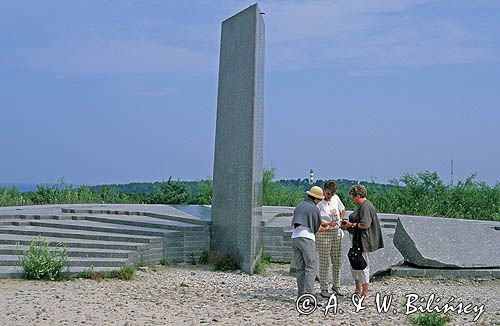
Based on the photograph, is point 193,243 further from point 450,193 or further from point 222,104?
point 450,193

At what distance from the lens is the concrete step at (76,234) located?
43.0ft

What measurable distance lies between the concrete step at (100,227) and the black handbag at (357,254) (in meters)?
4.51

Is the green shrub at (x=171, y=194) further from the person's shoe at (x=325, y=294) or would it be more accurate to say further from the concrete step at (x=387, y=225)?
the person's shoe at (x=325, y=294)

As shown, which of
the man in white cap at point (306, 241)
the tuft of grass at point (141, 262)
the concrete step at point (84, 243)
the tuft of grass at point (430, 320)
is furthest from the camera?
the concrete step at point (84, 243)

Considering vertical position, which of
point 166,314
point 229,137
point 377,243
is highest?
point 229,137

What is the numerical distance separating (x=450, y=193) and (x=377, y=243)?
10.9 metres

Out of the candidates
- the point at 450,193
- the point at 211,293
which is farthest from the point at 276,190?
the point at 211,293

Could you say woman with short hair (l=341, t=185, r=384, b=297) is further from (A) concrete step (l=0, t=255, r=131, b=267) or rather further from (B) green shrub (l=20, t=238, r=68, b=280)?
(B) green shrub (l=20, t=238, r=68, b=280)

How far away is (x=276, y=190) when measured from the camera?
21.3 m

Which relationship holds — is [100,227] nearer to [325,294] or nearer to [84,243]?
[84,243]

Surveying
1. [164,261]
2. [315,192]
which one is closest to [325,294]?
[315,192]

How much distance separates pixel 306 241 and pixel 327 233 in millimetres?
931

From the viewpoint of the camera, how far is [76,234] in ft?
43.7

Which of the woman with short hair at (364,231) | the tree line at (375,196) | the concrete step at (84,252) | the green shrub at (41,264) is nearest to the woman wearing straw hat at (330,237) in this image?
the woman with short hair at (364,231)
